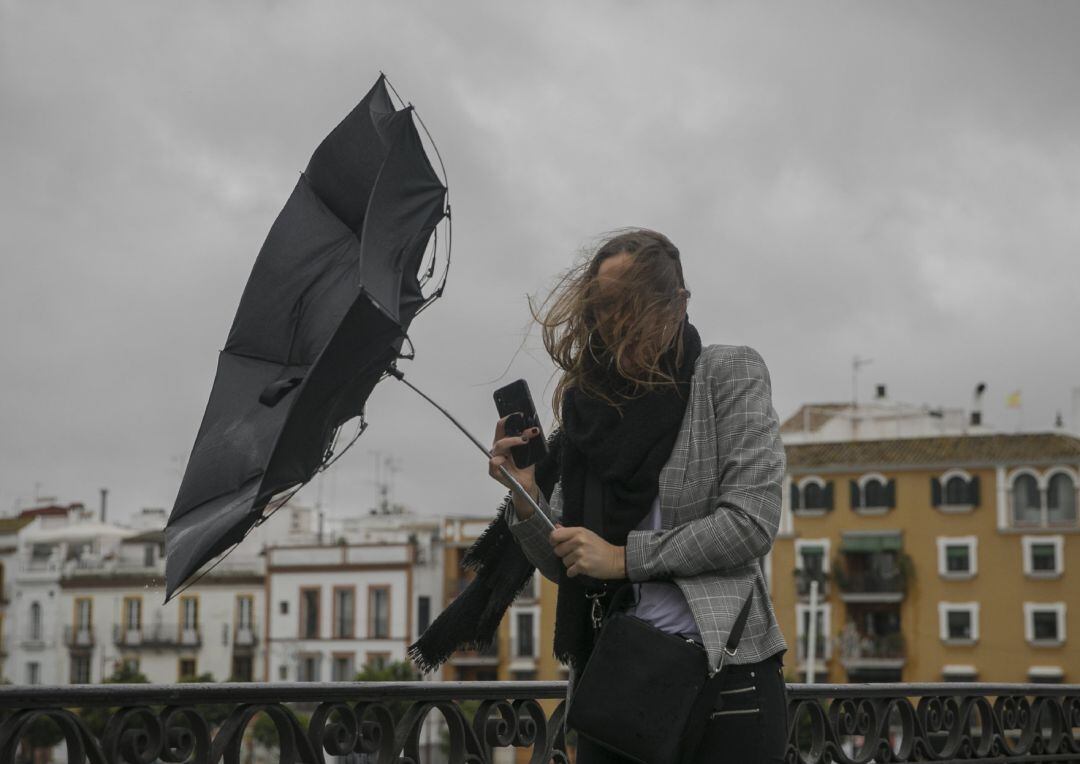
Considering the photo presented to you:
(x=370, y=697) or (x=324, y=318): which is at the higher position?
(x=324, y=318)

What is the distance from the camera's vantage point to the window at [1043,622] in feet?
156

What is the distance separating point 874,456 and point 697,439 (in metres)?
49.9

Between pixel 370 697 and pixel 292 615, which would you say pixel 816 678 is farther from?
pixel 370 697

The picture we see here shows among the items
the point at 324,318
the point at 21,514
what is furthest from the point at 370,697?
the point at 21,514

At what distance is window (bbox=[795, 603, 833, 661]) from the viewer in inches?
1975

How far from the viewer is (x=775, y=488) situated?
257cm

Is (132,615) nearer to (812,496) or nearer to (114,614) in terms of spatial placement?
(114,614)

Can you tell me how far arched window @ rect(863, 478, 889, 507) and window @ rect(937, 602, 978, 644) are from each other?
3.93m

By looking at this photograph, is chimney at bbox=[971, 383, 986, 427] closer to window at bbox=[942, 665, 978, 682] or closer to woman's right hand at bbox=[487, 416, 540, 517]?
window at bbox=[942, 665, 978, 682]

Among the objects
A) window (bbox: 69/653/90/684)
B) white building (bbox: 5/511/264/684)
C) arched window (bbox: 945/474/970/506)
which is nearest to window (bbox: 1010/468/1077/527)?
arched window (bbox: 945/474/970/506)

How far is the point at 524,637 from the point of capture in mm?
54125

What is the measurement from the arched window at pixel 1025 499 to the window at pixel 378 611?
22799 millimetres

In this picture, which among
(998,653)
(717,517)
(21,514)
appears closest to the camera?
(717,517)

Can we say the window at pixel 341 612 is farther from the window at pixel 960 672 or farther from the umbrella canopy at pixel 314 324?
the umbrella canopy at pixel 314 324
